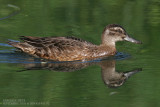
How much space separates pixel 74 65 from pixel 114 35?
6.39 ft

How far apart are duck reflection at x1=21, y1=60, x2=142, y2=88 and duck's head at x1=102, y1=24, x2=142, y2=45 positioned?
114cm

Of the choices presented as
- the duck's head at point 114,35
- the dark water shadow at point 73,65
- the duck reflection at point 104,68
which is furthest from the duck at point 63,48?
the duck reflection at point 104,68

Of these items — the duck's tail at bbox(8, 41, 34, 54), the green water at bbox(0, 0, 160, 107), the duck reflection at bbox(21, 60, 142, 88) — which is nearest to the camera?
the green water at bbox(0, 0, 160, 107)

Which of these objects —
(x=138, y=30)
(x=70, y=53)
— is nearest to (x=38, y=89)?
(x=70, y=53)

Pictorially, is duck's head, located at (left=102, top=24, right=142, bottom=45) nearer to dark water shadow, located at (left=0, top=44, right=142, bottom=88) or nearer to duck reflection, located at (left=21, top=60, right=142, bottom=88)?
dark water shadow, located at (left=0, top=44, right=142, bottom=88)

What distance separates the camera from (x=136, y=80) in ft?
31.8

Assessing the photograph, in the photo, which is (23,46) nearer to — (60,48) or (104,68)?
(60,48)

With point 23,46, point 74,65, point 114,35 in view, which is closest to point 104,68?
point 74,65

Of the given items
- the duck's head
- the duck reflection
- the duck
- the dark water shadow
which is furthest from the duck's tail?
the duck's head

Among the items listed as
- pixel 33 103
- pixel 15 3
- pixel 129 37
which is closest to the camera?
pixel 33 103

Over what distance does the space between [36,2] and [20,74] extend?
22.1ft

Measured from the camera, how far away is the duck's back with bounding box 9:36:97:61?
→ 1184cm

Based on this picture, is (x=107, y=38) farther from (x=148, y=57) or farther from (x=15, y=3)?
(x=15, y=3)

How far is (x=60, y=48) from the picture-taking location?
11883 mm
